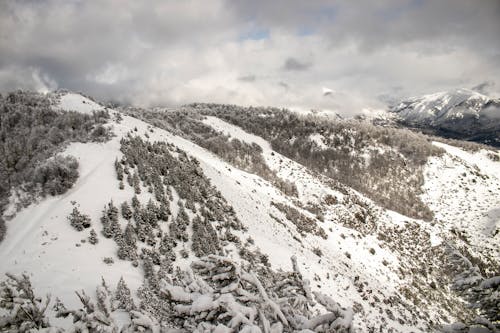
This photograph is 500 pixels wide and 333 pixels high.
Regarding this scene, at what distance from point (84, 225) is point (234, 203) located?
42.2 ft

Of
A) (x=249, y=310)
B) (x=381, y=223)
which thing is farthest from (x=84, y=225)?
(x=381, y=223)

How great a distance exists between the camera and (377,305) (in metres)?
22.4

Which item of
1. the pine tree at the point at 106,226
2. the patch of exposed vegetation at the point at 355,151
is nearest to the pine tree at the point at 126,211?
the pine tree at the point at 106,226

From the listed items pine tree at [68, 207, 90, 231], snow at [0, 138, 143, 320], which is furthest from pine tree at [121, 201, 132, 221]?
pine tree at [68, 207, 90, 231]

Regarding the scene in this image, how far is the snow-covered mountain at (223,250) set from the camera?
3.76 m

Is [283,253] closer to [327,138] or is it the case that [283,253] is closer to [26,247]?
[26,247]

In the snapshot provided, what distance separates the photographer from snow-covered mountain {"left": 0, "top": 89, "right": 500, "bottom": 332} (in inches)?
148

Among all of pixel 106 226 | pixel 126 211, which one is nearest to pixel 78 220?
pixel 106 226

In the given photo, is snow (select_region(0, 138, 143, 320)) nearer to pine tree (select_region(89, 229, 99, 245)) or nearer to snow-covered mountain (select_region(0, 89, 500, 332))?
snow-covered mountain (select_region(0, 89, 500, 332))

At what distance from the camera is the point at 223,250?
18750mm

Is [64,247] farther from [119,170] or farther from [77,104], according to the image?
[77,104]

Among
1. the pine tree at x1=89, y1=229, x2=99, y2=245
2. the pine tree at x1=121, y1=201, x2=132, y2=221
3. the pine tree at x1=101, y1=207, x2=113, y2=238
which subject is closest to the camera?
the pine tree at x1=89, y1=229, x2=99, y2=245

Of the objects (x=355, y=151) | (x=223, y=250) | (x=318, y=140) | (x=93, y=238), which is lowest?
(x=223, y=250)

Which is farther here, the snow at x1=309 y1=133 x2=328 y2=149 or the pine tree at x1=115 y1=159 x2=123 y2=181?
the snow at x1=309 y1=133 x2=328 y2=149
